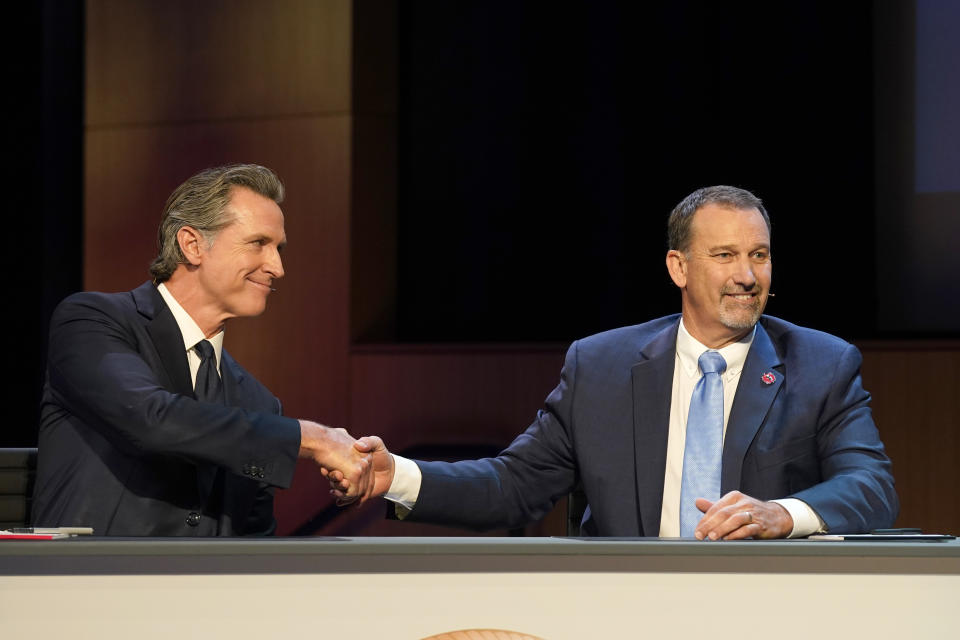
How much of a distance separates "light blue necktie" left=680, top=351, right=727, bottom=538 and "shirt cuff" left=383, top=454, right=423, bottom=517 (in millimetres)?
551

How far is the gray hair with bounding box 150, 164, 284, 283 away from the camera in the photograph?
2.42 metres

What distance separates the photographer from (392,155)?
5629mm

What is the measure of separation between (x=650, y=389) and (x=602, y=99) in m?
3.17

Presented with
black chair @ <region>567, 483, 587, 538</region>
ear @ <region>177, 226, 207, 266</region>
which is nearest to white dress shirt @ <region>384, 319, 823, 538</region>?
black chair @ <region>567, 483, 587, 538</region>

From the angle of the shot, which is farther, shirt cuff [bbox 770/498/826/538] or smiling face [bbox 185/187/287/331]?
smiling face [bbox 185/187/287/331]

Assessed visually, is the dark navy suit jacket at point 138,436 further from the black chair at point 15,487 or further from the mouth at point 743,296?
the mouth at point 743,296

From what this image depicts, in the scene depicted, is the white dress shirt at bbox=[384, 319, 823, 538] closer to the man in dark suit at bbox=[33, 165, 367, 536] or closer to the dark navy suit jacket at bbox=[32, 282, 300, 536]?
the man in dark suit at bbox=[33, 165, 367, 536]

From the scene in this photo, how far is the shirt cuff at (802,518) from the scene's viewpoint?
2.01m

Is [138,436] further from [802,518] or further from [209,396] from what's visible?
[802,518]

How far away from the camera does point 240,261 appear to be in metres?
2.41

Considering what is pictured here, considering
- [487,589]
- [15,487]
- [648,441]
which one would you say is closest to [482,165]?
[648,441]

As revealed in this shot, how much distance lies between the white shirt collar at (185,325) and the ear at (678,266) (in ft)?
3.27

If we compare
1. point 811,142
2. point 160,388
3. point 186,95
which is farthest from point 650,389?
point 186,95

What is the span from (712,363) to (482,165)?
327 centimetres
